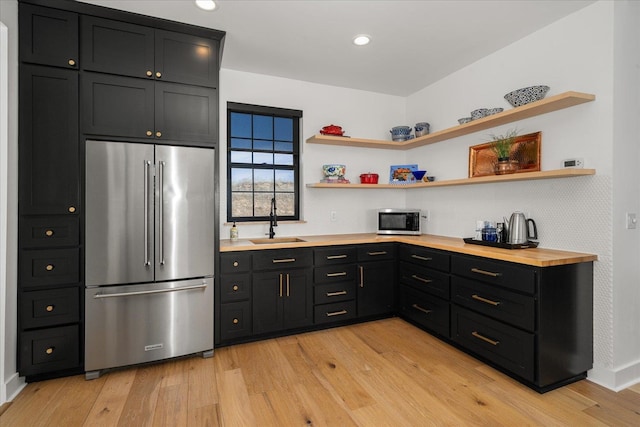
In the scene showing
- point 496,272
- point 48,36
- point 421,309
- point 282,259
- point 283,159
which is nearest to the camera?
point 48,36

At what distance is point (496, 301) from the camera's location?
246cm

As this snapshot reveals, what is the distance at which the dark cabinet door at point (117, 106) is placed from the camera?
2.41 meters

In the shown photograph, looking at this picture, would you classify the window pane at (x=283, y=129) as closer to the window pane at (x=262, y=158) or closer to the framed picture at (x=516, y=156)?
the window pane at (x=262, y=158)

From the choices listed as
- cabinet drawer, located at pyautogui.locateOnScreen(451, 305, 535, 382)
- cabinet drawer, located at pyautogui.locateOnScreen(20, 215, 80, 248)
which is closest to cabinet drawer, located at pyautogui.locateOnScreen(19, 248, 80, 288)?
cabinet drawer, located at pyautogui.locateOnScreen(20, 215, 80, 248)

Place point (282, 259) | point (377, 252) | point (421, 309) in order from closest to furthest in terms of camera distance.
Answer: point (282, 259) → point (421, 309) → point (377, 252)

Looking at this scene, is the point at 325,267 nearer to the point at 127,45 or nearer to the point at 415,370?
the point at 415,370

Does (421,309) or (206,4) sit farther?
(421,309)

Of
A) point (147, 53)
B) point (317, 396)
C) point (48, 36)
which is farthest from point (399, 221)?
point (48, 36)

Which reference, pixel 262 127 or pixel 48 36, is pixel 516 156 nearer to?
pixel 262 127

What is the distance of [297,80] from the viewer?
3.84 metres

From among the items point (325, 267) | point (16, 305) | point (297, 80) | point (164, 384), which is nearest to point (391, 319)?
point (325, 267)

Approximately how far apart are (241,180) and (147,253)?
139 centimetres

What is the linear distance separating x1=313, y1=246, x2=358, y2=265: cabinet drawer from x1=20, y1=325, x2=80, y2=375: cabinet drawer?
200 centimetres

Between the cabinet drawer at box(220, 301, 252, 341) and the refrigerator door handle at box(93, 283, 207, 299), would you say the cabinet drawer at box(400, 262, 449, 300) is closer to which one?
the cabinet drawer at box(220, 301, 252, 341)
